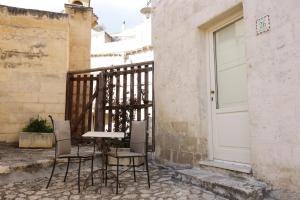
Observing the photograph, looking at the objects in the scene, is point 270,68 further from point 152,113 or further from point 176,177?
point 152,113

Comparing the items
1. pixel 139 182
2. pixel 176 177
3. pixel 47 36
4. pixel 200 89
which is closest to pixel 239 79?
pixel 200 89

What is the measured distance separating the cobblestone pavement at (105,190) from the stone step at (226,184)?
3.7 inches

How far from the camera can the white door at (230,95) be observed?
421cm

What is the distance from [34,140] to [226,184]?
5019 millimetres

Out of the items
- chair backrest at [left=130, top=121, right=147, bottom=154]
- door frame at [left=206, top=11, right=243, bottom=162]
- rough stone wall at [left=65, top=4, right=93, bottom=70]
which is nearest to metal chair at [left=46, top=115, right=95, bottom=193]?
chair backrest at [left=130, top=121, right=147, bottom=154]

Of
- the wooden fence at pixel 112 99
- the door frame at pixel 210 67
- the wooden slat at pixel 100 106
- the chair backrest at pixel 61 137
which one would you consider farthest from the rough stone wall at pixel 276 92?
the wooden slat at pixel 100 106

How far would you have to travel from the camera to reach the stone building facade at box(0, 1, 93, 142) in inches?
298

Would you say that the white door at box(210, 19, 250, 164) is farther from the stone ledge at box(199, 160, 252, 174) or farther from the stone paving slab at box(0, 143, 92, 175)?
the stone paving slab at box(0, 143, 92, 175)

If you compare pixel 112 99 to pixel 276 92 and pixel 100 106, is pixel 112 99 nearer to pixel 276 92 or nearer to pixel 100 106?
pixel 100 106

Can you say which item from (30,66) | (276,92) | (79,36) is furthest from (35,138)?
(276,92)

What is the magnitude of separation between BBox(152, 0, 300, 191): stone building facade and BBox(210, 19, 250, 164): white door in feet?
0.05

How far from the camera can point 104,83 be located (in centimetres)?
761

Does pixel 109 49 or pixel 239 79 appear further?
pixel 109 49

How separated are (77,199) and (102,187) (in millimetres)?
594
